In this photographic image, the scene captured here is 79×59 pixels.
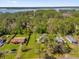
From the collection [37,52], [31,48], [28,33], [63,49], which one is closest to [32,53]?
[37,52]

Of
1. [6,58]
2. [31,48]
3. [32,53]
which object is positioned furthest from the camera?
[31,48]

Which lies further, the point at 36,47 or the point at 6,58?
the point at 36,47

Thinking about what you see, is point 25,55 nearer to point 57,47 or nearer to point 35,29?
point 57,47

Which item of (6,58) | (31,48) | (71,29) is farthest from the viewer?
(71,29)

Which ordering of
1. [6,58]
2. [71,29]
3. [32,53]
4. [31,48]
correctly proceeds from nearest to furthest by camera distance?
[6,58] < [32,53] < [31,48] < [71,29]

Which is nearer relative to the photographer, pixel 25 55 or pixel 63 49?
pixel 25 55

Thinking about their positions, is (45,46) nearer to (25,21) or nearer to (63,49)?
(63,49)

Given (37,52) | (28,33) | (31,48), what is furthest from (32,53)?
(28,33)

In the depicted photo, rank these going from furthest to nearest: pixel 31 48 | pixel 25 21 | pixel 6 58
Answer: pixel 25 21
pixel 31 48
pixel 6 58
